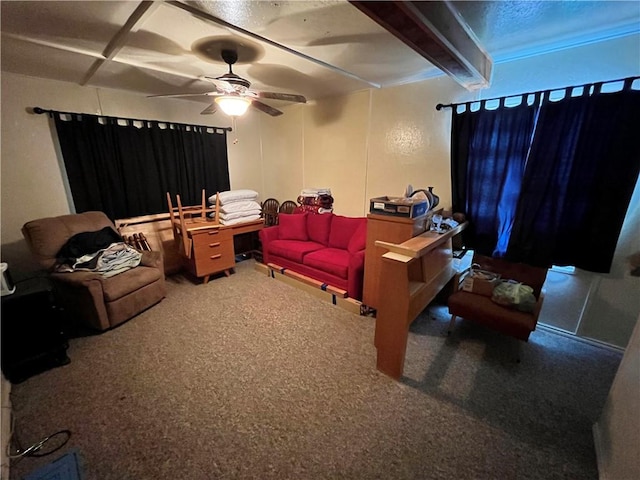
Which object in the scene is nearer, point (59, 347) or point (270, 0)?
point (270, 0)

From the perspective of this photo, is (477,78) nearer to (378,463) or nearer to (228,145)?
(378,463)

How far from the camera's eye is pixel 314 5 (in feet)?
4.99

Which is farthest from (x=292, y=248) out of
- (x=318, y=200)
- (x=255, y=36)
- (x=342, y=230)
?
(x=255, y=36)

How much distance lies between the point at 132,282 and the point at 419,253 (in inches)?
104

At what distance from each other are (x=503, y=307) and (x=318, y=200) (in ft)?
8.08

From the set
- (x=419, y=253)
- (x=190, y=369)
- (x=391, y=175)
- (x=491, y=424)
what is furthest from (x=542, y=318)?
(x=190, y=369)

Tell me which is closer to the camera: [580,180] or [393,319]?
[393,319]

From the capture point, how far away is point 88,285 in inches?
87.7

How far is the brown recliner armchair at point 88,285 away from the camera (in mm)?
2281

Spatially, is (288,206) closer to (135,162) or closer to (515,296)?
(135,162)

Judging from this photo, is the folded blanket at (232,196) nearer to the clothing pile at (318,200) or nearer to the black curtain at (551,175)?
the clothing pile at (318,200)

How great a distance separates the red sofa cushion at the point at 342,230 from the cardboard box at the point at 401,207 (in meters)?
0.89

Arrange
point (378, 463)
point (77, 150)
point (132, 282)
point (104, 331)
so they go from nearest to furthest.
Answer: point (378, 463) < point (104, 331) < point (132, 282) < point (77, 150)

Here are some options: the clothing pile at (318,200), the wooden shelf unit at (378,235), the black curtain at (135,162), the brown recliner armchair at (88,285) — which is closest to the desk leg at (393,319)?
the wooden shelf unit at (378,235)
